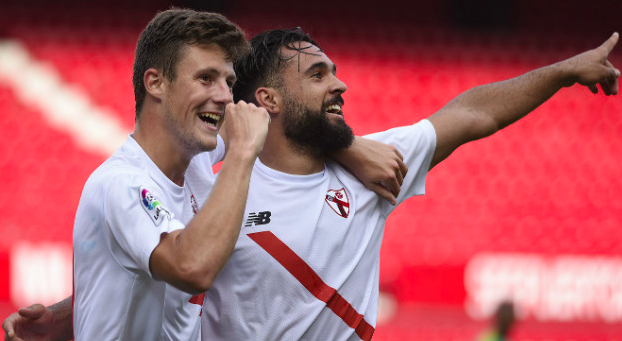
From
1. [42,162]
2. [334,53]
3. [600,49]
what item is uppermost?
[600,49]

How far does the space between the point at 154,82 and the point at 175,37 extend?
0.50 feet

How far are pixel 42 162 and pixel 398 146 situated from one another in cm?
653

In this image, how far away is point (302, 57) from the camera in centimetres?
284

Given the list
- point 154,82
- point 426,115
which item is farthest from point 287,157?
point 426,115

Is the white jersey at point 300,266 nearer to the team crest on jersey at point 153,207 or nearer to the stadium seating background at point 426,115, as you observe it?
the team crest on jersey at point 153,207

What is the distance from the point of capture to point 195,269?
1.97 m

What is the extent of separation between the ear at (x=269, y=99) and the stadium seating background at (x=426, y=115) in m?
5.56

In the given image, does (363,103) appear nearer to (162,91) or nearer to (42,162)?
(42,162)

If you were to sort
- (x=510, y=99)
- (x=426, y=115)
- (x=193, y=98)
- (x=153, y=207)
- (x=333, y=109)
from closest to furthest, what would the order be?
(x=153, y=207) → (x=193, y=98) → (x=333, y=109) → (x=510, y=99) → (x=426, y=115)

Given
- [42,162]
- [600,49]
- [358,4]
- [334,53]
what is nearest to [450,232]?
[334,53]

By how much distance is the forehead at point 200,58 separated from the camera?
7.77 feet

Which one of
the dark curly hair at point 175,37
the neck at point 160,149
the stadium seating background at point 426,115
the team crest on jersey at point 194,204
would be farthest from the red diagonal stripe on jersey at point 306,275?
the stadium seating background at point 426,115

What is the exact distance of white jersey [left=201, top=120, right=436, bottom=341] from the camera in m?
2.55

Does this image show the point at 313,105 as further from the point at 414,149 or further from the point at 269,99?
the point at 414,149
